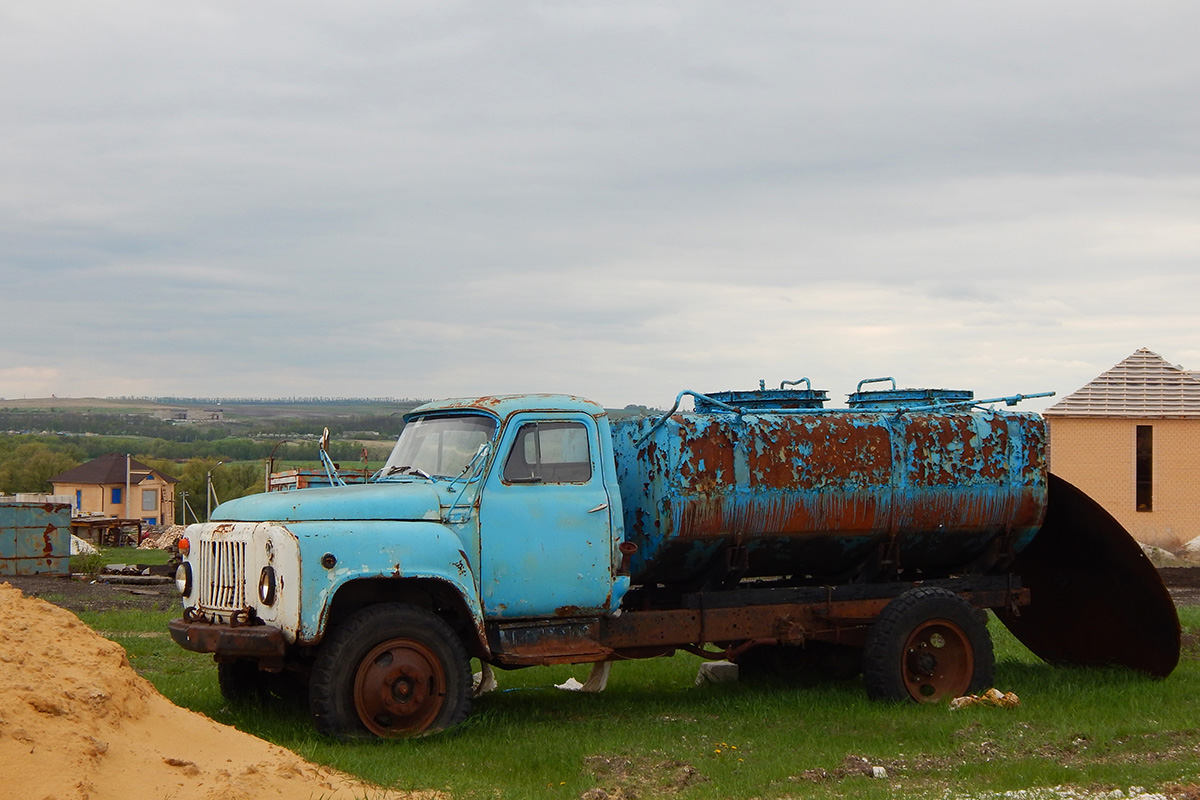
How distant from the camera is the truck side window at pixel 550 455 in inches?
349

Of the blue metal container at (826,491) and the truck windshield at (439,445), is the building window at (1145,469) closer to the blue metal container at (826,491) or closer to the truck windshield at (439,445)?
the blue metal container at (826,491)

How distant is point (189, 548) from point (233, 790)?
2.98 meters

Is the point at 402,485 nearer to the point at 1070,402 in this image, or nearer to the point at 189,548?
the point at 189,548

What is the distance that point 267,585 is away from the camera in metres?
7.98

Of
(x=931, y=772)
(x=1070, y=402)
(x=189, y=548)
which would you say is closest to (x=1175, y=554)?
(x=1070, y=402)

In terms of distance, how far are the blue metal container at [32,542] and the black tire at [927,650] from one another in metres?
25.2

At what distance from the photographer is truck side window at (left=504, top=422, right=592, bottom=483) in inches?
349

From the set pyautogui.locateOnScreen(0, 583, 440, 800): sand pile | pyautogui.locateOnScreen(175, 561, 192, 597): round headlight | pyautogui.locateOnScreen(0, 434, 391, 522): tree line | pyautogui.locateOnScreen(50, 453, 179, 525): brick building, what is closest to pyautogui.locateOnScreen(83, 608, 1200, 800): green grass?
pyautogui.locateOnScreen(0, 583, 440, 800): sand pile

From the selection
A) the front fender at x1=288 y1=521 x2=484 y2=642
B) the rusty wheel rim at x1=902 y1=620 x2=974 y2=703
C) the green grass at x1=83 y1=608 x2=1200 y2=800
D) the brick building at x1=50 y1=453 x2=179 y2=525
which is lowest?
the brick building at x1=50 y1=453 x2=179 y2=525

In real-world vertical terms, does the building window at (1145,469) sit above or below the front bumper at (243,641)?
above

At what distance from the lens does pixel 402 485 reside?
344 inches

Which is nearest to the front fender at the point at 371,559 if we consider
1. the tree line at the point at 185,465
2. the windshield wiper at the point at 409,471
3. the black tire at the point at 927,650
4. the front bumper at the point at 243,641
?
the front bumper at the point at 243,641

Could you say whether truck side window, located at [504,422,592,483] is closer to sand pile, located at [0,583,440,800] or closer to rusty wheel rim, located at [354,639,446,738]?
rusty wheel rim, located at [354,639,446,738]

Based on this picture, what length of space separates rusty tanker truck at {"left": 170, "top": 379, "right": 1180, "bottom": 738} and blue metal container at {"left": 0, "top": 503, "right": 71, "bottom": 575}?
76.8 feet
